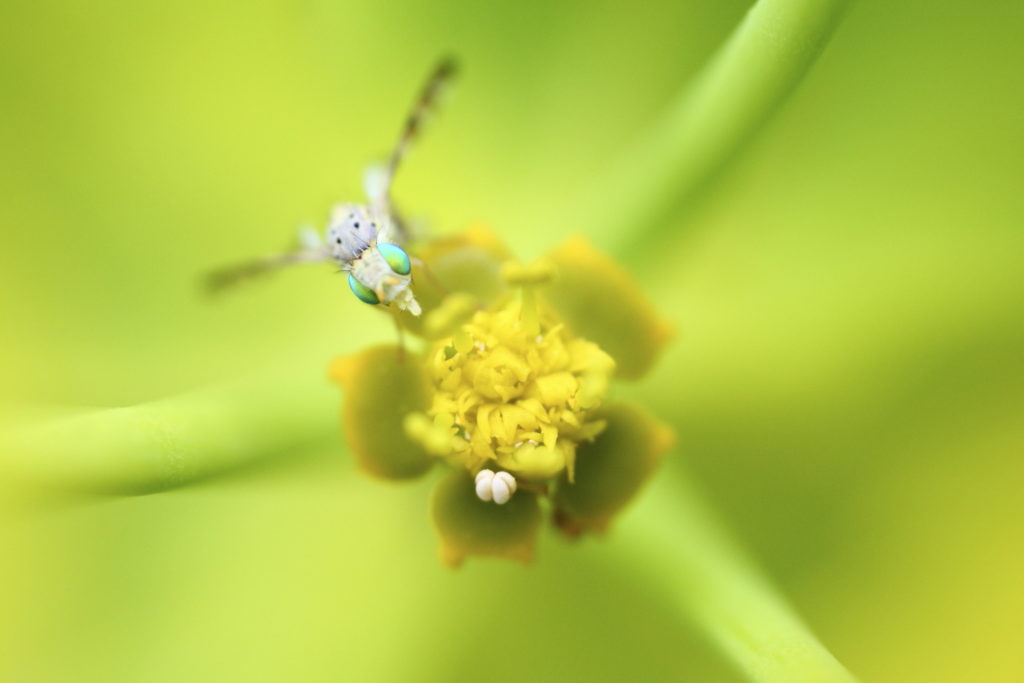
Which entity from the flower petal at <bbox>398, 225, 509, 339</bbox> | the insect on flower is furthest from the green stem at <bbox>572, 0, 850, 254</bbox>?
the insect on flower

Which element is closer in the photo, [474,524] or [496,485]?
[496,485]

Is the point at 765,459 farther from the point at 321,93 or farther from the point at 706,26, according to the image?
Answer: the point at 321,93

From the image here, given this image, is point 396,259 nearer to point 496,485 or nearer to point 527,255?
point 496,485

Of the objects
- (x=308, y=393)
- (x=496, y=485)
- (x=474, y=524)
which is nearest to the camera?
(x=496, y=485)

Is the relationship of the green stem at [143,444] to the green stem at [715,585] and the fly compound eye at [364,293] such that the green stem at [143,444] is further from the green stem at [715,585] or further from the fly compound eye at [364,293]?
the green stem at [715,585]

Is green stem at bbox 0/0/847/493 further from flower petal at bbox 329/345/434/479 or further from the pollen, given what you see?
the pollen

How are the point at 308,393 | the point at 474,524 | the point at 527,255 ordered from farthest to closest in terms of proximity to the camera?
the point at 527,255 < the point at 308,393 < the point at 474,524

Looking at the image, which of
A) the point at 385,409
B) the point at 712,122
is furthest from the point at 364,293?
the point at 712,122

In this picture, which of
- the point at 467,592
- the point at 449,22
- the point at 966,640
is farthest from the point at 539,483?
the point at 449,22
